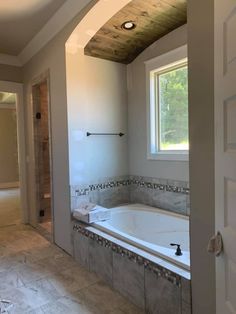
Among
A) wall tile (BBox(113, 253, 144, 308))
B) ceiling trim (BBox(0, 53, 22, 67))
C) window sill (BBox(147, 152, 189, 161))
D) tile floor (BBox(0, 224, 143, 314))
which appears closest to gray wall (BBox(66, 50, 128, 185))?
window sill (BBox(147, 152, 189, 161))

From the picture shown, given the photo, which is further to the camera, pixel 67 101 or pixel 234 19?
pixel 67 101

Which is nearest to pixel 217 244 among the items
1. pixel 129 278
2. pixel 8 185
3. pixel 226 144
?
pixel 226 144

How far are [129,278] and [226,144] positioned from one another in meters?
1.38

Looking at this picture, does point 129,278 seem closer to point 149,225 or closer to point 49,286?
point 49,286

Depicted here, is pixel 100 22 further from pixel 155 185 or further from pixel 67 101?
pixel 155 185

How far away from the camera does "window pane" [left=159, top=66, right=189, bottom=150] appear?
9.30 ft

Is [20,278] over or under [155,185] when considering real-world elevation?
under

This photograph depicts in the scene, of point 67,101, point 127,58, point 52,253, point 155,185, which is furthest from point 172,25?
point 52,253

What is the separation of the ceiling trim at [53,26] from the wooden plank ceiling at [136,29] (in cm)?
37

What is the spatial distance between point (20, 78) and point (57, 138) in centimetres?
155

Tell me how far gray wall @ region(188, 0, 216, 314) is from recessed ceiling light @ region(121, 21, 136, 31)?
147 centimetres

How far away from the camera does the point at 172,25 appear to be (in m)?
2.72

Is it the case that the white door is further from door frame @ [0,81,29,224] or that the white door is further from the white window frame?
door frame @ [0,81,29,224]

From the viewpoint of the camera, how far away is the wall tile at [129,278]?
6.07 feet
